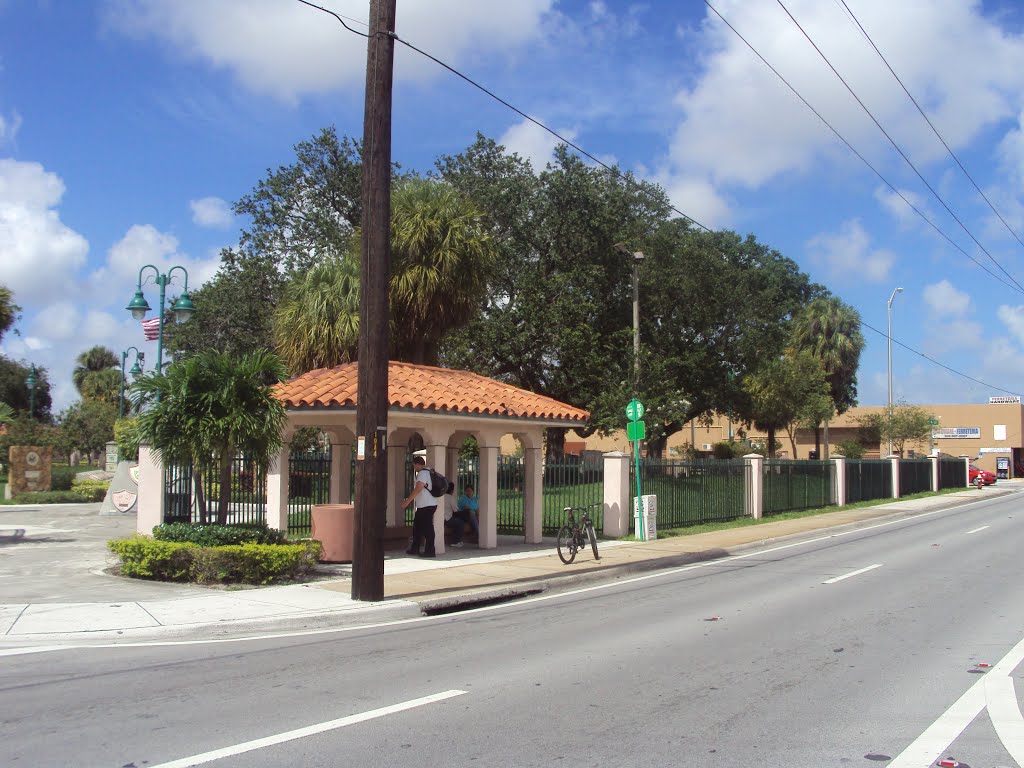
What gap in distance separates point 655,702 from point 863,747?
1566mm

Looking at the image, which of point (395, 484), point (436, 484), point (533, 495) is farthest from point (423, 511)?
point (533, 495)

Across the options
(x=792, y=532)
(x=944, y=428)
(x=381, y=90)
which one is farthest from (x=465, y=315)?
(x=944, y=428)

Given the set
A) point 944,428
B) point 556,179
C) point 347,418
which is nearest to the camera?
point 347,418

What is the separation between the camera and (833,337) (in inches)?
2317

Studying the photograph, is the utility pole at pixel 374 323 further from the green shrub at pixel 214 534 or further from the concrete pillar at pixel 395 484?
the concrete pillar at pixel 395 484

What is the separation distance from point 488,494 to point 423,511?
2.00 metres

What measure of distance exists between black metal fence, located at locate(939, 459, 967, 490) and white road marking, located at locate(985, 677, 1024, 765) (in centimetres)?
4712

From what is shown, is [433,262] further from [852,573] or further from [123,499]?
[852,573]

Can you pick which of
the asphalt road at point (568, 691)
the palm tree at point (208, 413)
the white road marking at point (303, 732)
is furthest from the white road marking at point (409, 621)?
the palm tree at point (208, 413)

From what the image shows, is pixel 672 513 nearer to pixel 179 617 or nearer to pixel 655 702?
pixel 179 617

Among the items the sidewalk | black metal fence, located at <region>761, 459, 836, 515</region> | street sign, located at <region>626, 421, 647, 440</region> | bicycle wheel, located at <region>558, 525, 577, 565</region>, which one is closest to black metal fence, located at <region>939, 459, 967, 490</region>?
black metal fence, located at <region>761, 459, 836, 515</region>

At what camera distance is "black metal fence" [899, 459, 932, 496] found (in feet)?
143

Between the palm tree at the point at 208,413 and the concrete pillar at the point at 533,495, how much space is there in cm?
685

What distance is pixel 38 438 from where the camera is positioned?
37.4 meters
